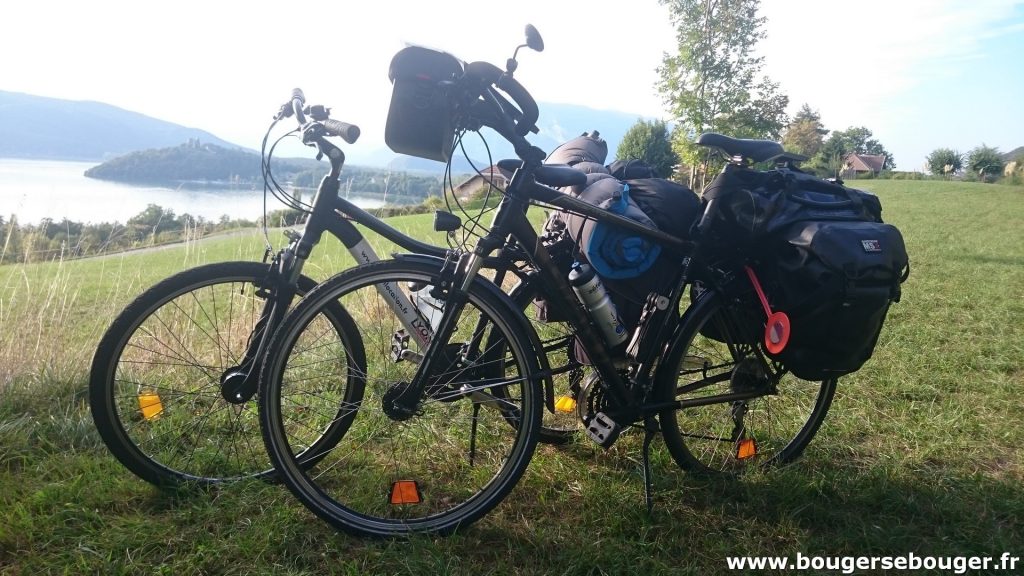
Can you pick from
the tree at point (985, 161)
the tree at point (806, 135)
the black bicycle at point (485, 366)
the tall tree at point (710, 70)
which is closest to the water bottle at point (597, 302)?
the black bicycle at point (485, 366)

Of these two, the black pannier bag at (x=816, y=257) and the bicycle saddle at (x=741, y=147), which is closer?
the black pannier bag at (x=816, y=257)

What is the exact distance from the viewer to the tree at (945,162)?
52.6 m

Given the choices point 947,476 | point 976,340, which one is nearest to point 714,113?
point 976,340

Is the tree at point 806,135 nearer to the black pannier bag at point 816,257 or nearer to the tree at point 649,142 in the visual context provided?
the tree at point 649,142

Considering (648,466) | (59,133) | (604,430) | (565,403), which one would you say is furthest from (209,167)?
(59,133)

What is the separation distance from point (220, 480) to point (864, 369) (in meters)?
4.09

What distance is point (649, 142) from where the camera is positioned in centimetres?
2900

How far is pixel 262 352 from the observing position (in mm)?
2109

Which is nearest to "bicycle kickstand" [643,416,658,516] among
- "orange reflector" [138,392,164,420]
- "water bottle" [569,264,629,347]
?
"water bottle" [569,264,629,347]

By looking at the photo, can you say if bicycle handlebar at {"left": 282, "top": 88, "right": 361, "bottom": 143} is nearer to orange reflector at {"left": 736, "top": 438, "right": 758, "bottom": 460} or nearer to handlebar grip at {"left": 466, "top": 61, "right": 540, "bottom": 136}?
handlebar grip at {"left": 466, "top": 61, "right": 540, "bottom": 136}

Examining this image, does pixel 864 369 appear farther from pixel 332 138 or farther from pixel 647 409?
pixel 332 138

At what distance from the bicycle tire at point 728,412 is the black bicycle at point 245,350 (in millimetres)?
503

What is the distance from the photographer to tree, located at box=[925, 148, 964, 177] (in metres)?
52.6

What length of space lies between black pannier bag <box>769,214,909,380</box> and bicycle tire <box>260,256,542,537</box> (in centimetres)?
109
